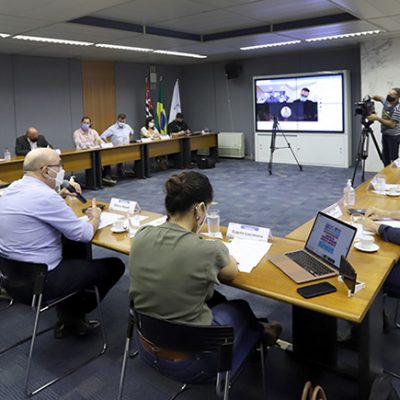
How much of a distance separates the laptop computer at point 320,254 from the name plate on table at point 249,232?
225mm

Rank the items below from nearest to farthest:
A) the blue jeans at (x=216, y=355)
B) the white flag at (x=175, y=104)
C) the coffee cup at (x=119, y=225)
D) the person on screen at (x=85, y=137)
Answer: the blue jeans at (x=216, y=355), the coffee cup at (x=119, y=225), the person on screen at (x=85, y=137), the white flag at (x=175, y=104)

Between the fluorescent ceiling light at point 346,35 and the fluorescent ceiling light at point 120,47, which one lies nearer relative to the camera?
the fluorescent ceiling light at point 346,35

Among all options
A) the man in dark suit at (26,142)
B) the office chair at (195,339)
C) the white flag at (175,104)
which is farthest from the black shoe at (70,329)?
the white flag at (175,104)

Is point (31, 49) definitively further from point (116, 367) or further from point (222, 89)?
point (116, 367)

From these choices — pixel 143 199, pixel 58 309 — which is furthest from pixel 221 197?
pixel 58 309

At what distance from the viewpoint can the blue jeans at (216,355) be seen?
155 cm

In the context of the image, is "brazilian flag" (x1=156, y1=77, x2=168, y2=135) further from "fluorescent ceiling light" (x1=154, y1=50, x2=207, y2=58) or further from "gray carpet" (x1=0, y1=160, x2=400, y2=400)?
"gray carpet" (x1=0, y1=160, x2=400, y2=400)

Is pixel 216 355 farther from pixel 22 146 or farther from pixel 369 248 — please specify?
pixel 22 146

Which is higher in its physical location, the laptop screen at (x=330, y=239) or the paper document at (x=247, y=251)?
the laptop screen at (x=330, y=239)

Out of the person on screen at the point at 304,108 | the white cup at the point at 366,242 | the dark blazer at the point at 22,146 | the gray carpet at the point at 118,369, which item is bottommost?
the gray carpet at the point at 118,369

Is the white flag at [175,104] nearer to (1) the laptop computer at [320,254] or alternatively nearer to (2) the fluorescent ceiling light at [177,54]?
(2) the fluorescent ceiling light at [177,54]

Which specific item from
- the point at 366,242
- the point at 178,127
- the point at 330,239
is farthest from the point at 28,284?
the point at 178,127

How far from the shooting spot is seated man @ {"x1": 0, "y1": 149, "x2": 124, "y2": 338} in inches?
84.8

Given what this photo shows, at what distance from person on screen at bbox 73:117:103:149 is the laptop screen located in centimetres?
622
